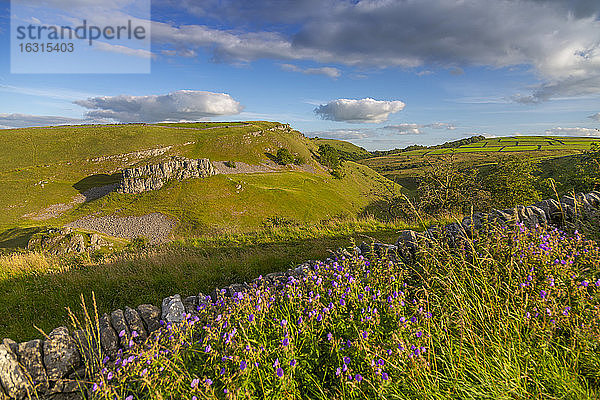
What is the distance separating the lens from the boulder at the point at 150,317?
16.7 feet

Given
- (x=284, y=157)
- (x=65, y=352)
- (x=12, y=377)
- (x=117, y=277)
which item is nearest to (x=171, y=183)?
(x=284, y=157)

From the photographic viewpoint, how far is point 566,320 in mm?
3145

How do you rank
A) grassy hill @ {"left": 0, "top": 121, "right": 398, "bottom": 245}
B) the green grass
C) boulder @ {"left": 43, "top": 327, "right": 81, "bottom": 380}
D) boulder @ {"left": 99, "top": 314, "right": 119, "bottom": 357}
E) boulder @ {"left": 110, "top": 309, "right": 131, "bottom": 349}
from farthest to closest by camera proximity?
grassy hill @ {"left": 0, "top": 121, "right": 398, "bottom": 245}
the green grass
boulder @ {"left": 110, "top": 309, "right": 131, "bottom": 349}
boulder @ {"left": 99, "top": 314, "right": 119, "bottom": 357}
boulder @ {"left": 43, "top": 327, "right": 81, "bottom": 380}

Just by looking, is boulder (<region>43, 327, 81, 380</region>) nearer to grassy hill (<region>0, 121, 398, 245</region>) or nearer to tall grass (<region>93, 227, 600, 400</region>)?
tall grass (<region>93, 227, 600, 400</region>)

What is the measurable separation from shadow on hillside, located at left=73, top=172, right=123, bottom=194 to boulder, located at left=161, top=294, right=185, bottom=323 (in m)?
82.0

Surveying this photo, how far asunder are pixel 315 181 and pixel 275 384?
84323 millimetres

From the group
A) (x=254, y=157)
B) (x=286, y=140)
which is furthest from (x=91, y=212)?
(x=286, y=140)

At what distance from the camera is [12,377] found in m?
3.87

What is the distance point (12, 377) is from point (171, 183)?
215 feet

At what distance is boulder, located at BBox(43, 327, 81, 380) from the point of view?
13.5 feet

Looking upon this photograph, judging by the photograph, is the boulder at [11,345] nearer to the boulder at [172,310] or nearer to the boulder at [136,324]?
the boulder at [136,324]

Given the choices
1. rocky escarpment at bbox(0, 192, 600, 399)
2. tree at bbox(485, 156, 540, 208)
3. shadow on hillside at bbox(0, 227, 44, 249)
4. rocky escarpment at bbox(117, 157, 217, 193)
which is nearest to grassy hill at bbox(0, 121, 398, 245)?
rocky escarpment at bbox(117, 157, 217, 193)

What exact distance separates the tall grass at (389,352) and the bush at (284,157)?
325 ft

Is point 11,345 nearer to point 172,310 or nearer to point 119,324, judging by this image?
point 119,324
